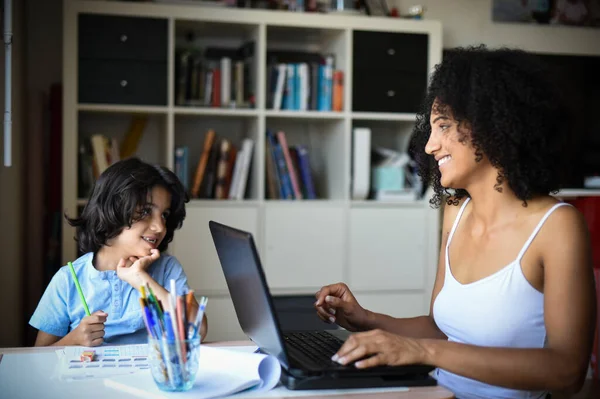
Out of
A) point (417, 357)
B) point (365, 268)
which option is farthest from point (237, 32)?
point (417, 357)

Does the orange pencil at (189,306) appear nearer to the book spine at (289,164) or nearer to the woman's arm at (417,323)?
the woman's arm at (417,323)

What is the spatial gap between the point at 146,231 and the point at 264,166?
6.24ft

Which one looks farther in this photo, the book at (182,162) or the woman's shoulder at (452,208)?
the book at (182,162)

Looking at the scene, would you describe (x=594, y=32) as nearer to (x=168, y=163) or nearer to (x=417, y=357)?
(x=168, y=163)

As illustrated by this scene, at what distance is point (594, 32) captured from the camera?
14.4ft

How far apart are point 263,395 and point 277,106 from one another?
2.67 m

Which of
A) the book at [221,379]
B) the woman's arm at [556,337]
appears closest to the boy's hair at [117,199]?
the book at [221,379]

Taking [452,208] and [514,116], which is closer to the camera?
[514,116]

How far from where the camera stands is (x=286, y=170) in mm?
3742

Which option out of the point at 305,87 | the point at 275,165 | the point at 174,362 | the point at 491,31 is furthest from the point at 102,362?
the point at 491,31

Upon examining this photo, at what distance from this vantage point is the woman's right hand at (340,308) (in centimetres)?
150

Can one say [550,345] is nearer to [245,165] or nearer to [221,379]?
[221,379]

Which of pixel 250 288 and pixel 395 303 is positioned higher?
pixel 250 288

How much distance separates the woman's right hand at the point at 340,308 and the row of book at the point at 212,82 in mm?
2276
